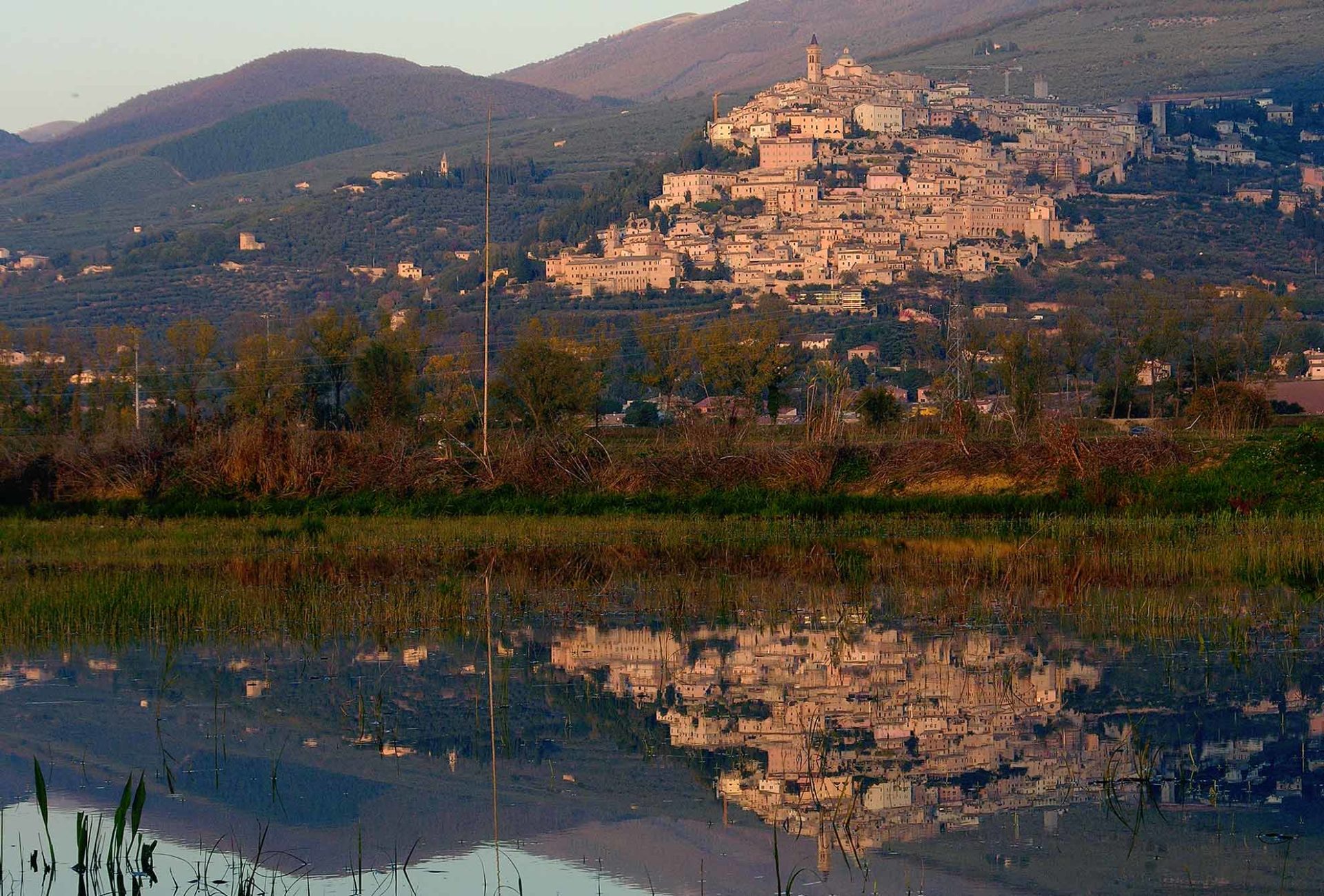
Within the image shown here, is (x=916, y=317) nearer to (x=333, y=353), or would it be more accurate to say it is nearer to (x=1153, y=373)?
(x=1153, y=373)

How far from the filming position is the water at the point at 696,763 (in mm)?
5895

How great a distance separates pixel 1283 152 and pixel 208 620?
148404 mm

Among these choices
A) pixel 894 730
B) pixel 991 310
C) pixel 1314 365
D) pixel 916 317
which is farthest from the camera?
pixel 991 310

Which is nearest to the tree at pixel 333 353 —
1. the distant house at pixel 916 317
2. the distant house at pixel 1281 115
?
the distant house at pixel 916 317

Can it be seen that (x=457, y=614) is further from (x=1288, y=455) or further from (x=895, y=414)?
(x=895, y=414)

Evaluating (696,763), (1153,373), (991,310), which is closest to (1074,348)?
(1153,373)

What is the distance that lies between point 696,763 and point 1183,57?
624 feet

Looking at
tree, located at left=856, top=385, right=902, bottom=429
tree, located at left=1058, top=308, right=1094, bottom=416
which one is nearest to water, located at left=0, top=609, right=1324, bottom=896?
tree, located at left=856, top=385, right=902, bottom=429

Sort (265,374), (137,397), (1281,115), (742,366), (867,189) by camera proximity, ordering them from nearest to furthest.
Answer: (137,397) → (265,374) → (742,366) → (867,189) → (1281,115)

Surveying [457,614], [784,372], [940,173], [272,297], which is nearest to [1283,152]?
[940,173]

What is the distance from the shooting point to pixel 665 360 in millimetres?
42656

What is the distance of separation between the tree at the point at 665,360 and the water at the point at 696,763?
97.8 ft

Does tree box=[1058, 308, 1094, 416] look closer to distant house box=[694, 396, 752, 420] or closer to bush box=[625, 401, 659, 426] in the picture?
distant house box=[694, 396, 752, 420]

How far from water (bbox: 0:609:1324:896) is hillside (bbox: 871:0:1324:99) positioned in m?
174
